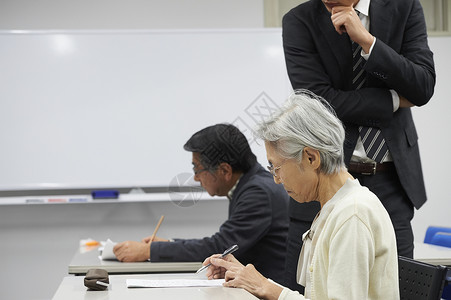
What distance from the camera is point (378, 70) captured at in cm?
186

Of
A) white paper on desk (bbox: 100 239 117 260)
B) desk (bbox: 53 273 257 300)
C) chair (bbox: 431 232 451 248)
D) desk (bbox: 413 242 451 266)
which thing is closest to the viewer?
desk (bbox: 53 273 257 300)

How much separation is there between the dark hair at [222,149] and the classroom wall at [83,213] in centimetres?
204

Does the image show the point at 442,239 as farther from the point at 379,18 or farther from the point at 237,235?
the point at 379,18

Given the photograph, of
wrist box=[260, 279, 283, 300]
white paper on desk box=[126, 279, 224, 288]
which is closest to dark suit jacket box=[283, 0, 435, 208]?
wrist box=[260, 279, 283, 300]

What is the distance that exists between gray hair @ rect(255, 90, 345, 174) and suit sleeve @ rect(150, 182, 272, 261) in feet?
3.50

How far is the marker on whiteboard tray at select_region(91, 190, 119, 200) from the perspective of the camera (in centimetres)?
471

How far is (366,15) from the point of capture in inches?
78.3

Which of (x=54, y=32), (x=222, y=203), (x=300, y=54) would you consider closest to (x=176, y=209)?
(x=222, y=203)

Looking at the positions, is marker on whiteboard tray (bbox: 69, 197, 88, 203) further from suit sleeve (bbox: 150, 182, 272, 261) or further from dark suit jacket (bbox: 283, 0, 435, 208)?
dark suit jacket (bbox: 283, 0, 435, 208)

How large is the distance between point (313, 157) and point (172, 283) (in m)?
0.67

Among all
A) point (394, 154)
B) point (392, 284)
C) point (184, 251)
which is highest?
point (394, 154)

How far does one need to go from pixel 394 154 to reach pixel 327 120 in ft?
1.32

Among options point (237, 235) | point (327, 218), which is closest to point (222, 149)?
point (237, 235)

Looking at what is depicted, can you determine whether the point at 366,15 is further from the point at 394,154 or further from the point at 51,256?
the point at 51,256
